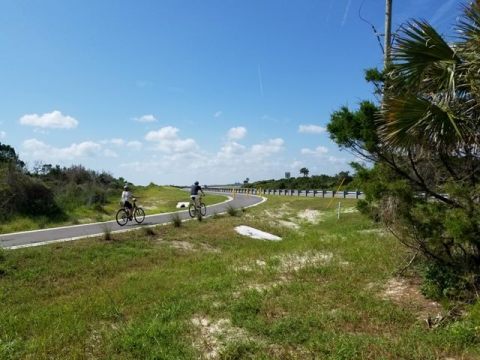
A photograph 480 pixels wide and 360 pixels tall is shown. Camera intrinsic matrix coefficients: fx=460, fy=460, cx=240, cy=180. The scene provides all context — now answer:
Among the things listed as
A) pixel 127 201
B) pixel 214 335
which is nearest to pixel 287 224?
pixel 127 201

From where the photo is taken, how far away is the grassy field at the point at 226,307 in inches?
225

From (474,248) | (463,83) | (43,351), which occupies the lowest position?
(43,351)

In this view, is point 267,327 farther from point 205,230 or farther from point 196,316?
point 205,230

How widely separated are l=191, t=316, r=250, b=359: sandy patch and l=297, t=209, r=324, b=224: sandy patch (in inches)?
743

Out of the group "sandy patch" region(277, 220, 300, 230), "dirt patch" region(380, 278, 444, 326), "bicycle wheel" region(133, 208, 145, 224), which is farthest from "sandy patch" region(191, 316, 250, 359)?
"sandy patch" region(277, 220, 300, 230)

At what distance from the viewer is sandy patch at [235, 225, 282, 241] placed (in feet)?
59.9

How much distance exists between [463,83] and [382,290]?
3.68m

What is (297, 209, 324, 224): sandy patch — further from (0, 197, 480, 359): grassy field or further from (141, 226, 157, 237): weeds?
(0, 197, 480, 359): grassy field

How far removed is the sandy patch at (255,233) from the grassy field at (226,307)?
4.73 metres

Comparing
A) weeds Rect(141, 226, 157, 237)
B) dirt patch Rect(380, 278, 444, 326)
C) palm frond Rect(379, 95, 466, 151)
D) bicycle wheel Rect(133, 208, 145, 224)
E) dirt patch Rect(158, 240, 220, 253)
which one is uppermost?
palm frond Rect(379, 95, 466, 151)

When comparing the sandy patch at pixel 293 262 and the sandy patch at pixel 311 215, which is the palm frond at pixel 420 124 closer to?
the sandy patch at pixel 293 262

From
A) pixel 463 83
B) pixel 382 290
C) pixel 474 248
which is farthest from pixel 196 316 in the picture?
pixel 463 83

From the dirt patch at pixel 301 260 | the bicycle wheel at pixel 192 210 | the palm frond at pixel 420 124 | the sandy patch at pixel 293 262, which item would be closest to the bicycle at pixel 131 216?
the bicycle wheel at pixel 192 210

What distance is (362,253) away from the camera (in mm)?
11242
